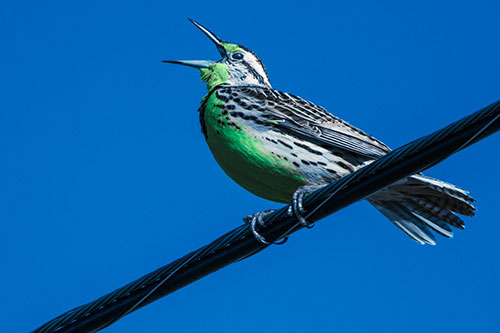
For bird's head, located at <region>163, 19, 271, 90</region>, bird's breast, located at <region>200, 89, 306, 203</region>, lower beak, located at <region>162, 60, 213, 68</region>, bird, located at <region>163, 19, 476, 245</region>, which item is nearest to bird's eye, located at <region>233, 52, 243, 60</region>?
bird's head, located at <region>163, 19, 271, 90</region>

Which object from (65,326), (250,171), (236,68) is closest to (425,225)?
(250,171)

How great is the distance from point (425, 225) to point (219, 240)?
2445mm

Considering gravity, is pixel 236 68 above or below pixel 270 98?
above

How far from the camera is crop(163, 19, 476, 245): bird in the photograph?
6.16 metres

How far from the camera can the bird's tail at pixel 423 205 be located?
5.93 m

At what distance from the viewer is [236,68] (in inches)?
301

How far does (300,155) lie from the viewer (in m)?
6.20

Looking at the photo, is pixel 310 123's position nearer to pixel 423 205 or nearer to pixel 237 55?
pixel 423 205

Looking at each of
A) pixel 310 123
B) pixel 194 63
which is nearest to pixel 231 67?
pixel 194 63

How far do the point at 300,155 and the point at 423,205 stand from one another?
101cm

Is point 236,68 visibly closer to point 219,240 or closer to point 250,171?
point 250,171

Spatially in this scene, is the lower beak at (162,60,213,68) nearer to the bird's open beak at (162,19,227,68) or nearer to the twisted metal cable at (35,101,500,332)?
the bird's open beak at (162,19,227,68)

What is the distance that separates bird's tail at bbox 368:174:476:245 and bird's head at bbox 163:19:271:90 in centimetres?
163

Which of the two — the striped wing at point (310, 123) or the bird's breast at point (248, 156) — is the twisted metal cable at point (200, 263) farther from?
the striped wing at point (310, 123)
